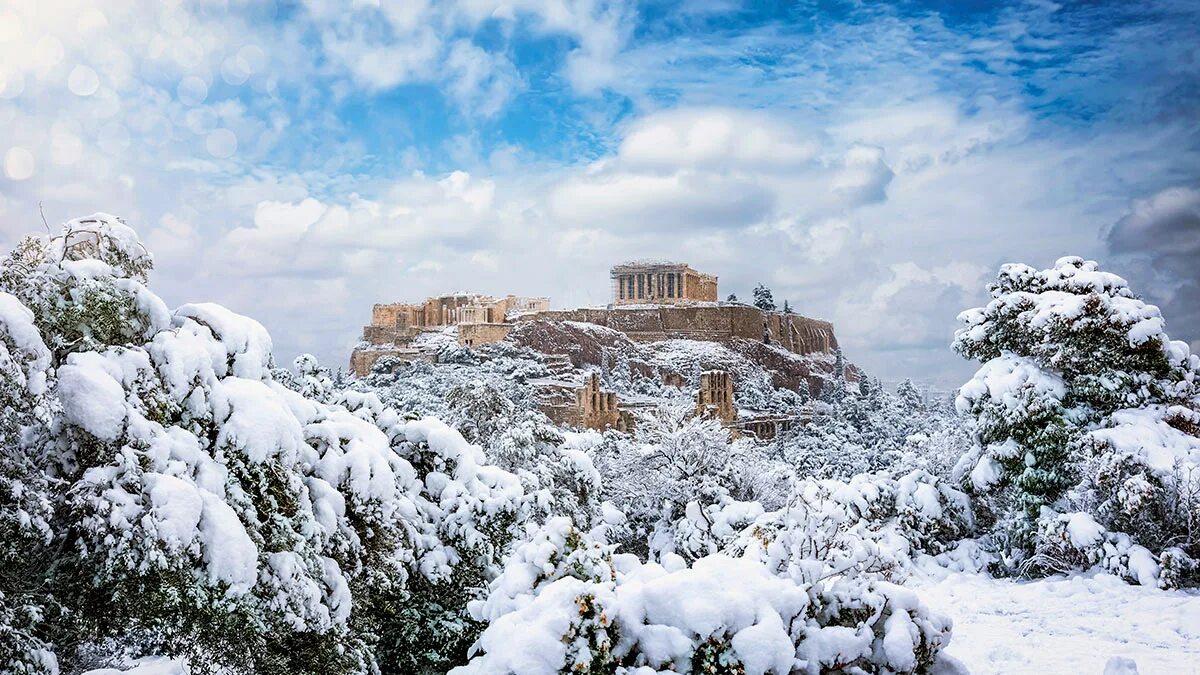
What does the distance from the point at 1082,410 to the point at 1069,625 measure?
3.82 meters

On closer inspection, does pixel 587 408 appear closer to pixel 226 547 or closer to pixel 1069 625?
pixel 1069 625

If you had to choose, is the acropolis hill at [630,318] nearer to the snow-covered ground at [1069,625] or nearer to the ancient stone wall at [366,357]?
the ancient stone wall at [366,357]

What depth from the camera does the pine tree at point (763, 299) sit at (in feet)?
235

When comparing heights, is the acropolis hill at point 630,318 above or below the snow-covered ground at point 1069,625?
above

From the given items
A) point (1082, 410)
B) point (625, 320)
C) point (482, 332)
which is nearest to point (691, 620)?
point (1082, 410)

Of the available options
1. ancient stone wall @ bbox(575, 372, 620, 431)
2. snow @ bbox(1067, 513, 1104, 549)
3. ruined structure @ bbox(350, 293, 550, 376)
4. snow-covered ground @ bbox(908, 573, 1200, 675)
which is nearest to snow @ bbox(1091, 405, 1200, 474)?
snow @ bbox(1067, 513, 1104, 549)

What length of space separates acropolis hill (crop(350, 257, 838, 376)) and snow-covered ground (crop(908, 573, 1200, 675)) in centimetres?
5368

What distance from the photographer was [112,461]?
4262 mm

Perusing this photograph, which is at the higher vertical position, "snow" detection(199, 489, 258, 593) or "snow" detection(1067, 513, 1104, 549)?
"snow" detection(199, 489, 258, 593)

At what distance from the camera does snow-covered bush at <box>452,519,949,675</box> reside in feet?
11.3

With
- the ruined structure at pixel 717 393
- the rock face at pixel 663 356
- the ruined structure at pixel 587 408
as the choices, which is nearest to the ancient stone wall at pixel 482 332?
the rock face at pixel 663 356

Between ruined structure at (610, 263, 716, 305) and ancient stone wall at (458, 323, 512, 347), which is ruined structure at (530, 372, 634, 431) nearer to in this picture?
ancient stone wall at (458, 323, 512, 347)

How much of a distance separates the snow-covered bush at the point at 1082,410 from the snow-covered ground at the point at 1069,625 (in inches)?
38.3

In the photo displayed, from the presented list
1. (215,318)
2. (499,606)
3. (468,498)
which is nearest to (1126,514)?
(468,498)
